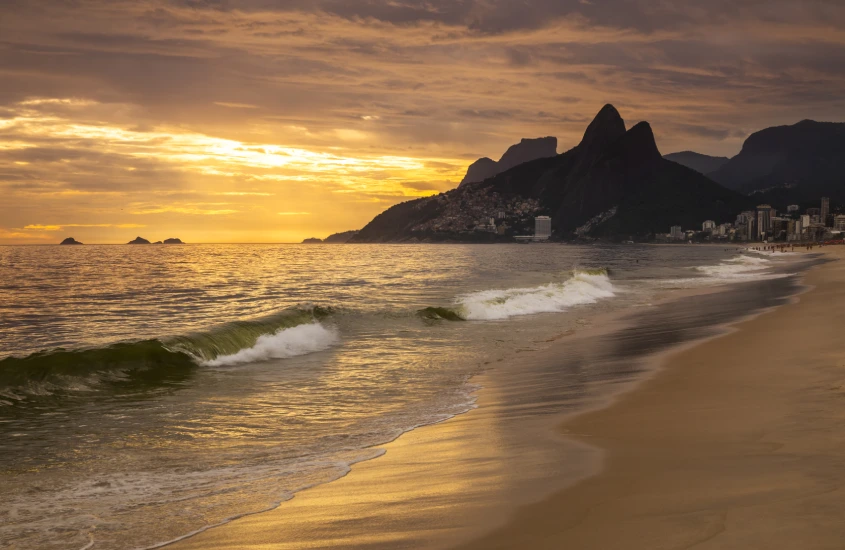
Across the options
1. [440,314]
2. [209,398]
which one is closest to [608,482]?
[209,398]

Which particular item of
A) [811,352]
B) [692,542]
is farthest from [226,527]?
[811,352]

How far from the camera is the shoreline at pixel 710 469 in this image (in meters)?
4.68

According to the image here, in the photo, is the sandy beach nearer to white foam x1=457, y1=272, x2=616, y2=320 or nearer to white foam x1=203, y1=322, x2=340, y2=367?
white foam x1=203, y1=322, x2=340, y2=367

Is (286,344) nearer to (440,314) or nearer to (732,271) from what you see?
(440,314)

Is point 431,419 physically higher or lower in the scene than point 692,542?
lower

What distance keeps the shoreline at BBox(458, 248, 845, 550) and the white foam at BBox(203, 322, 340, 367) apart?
35.2ft

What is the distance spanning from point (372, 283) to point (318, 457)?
4195 centimetres

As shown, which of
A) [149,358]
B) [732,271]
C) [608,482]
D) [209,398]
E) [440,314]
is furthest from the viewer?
[732,271]

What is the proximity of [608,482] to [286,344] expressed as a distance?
1511cm

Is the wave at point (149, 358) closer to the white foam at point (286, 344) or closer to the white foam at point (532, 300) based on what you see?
the white foam at point (286, 344)

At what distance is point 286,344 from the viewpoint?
20031 mm

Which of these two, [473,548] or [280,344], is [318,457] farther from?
[280,344]

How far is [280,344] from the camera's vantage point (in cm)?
1988

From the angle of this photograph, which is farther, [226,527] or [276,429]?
[276,429]
